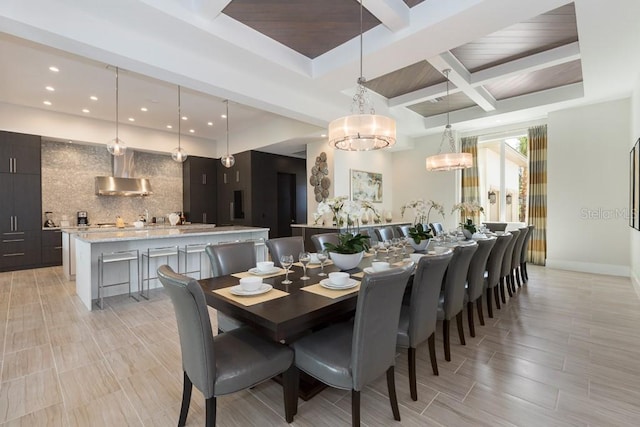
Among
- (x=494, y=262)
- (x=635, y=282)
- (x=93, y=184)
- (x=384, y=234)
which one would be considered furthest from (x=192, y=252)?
(x=635, y=282)

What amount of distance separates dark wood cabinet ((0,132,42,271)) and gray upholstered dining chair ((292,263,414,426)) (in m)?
7.20

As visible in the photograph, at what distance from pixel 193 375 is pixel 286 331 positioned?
0.58 m

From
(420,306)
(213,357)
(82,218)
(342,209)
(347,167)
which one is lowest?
(213,357)

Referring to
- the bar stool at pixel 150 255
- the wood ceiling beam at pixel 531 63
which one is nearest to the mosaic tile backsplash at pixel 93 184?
the bar stool at pixel 150 255

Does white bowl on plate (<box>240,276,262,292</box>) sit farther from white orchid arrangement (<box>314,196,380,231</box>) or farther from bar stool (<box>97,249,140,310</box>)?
bar stool (<box>97,249,140,310</box>)

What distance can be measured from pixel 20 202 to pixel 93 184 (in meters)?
1.49

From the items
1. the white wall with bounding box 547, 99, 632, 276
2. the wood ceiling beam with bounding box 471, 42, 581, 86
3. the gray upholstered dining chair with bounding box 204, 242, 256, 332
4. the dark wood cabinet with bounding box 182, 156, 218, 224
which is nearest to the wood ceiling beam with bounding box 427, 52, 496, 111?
the wood ceiling beam with bounding box 471, 42, 581, 86

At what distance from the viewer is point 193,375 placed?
1.52m

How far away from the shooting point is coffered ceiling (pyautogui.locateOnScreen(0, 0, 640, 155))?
2684 mm

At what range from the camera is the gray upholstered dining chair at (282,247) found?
2979 millimetres

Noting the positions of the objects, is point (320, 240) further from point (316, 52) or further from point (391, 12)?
point (316, 52)

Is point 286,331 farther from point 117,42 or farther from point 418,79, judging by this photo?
point 418,79

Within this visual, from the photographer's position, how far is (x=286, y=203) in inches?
346

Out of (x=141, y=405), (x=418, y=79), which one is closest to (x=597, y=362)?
(x=141, y=405)
